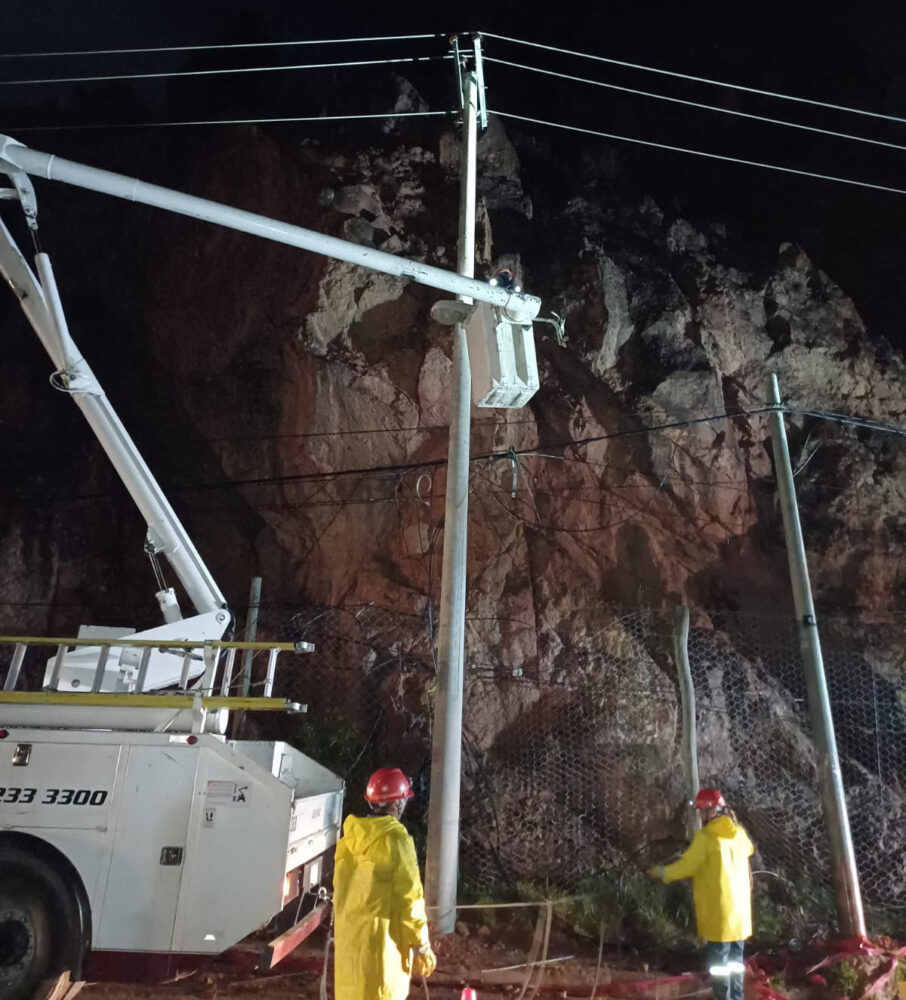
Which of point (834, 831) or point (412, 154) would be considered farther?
point (412, 154)

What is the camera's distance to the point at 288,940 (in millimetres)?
4613

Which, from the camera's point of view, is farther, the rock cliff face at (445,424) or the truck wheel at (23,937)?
the rock cliff face at (445,424)

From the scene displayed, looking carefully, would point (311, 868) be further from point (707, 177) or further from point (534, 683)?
point (707, 177)

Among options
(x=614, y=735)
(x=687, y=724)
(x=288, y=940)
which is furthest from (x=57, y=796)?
(x=614, y=735)

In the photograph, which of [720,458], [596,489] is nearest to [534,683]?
[596,489]

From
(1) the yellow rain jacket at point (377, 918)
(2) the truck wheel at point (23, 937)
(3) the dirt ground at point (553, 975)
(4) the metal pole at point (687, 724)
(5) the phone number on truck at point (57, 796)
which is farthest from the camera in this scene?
(4) the metal pole at point (687, 724)

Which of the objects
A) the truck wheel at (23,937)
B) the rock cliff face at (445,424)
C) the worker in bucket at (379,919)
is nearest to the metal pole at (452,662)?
the worker in bucket at (379,919)

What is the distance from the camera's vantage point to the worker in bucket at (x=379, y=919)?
3473 mm

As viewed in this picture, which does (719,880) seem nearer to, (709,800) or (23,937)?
(709,800)

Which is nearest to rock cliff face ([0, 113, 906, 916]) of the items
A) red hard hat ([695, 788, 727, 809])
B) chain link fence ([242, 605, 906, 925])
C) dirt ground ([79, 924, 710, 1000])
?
chain link fence ([242, 605, 906, 925])

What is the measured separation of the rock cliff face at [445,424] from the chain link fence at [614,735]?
0.96 ft

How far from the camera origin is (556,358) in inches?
499

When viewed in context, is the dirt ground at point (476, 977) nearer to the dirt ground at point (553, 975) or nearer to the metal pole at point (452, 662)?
the dirt ground at point (553, 975)

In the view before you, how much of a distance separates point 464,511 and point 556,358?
21.3ft
